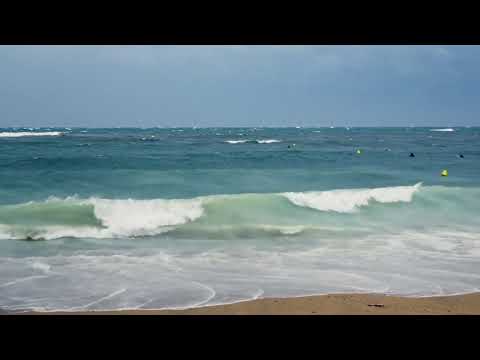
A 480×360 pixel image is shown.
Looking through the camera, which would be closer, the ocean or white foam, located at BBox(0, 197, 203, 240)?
the ocean

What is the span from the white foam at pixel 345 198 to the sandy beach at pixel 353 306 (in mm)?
5953

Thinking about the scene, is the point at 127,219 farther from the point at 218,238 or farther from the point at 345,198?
the point at 345,198

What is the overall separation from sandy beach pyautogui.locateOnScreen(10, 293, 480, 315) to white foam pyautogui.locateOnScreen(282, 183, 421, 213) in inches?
234

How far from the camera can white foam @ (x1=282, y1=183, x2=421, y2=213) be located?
36.6 feet

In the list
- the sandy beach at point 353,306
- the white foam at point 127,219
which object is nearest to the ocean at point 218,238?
the white foam at point 127,219

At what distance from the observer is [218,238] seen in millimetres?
8141

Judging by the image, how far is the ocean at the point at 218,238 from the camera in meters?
5.04

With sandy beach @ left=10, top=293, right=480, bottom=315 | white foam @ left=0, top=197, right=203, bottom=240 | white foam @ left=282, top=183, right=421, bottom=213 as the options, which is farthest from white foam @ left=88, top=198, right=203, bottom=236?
sandy beach @ left=10, top=293, right=480, bottom=315

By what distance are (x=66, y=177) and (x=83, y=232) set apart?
7792 mm

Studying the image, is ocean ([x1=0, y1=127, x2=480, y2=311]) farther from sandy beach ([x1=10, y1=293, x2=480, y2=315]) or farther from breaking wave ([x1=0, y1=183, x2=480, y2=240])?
sandy beach ([x1=10, y1=293, x2=480, y2=315])

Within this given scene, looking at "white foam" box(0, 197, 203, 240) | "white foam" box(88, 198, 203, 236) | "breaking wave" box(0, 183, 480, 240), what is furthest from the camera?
"white foam" box(88, 198, 203, 236)

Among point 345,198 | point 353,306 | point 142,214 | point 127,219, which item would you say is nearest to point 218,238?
point 127,219
